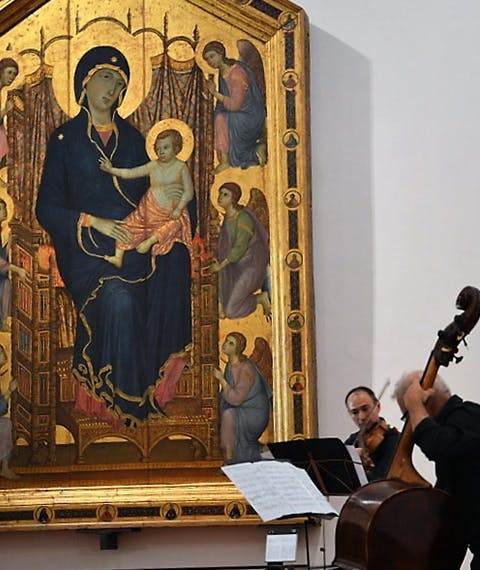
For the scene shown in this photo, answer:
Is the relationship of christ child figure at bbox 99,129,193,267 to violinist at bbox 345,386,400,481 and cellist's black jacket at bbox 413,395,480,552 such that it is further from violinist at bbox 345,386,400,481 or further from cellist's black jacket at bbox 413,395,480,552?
cellist's black jacket at bbox 413,395,480,552

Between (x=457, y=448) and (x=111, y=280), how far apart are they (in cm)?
378

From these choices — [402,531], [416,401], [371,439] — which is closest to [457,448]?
[416,401]

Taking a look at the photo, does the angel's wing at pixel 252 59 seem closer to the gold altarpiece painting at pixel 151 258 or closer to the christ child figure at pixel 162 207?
the gold altarpiece painting at pixel 151 258

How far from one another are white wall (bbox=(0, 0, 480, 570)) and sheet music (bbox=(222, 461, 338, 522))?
2349 mm

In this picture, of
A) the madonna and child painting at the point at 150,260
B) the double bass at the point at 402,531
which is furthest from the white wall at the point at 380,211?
the double bass at the point at 402,531

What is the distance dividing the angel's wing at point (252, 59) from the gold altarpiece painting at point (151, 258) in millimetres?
11

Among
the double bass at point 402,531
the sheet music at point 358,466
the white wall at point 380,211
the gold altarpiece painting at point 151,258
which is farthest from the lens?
the gold altarpiece painting at point 151,258

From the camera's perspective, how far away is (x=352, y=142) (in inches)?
356

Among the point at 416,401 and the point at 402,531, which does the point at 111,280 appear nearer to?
the point at 416,401

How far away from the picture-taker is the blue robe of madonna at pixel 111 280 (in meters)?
9.01

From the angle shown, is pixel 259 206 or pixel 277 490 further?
pixel 259 206

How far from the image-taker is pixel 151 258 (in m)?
9.11

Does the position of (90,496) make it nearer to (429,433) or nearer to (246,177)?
(246,177)

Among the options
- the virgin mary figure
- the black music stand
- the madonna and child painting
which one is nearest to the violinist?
the black music stand
